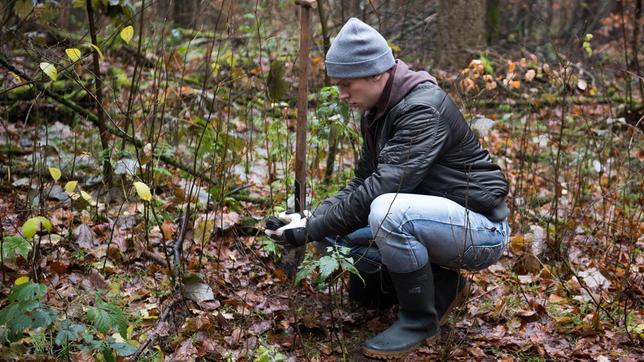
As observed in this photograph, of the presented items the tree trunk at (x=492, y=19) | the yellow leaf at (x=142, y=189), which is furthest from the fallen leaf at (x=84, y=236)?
the tree trunk at (x=492, y=19)

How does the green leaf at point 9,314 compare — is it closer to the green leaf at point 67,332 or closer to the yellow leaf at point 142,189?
the green leaf at point 67,332

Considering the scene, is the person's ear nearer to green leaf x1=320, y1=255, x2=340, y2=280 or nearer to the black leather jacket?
the black leather jacket

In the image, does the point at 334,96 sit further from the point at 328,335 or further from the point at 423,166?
the point at 328,335

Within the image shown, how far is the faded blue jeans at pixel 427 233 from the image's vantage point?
9.52 ft

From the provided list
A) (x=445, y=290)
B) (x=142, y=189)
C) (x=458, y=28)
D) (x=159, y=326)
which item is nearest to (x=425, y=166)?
(x=445, y=290)

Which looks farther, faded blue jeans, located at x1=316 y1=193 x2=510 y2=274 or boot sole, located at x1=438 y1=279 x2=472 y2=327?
boot sole, located at x1=438 y1=279 x2=472 y2=327

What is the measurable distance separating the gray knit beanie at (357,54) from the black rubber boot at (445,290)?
3.21ft

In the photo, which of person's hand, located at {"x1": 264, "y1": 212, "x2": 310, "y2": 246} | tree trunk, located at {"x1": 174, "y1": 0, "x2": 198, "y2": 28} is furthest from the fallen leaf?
tree trunk, located at {"x1": 174, "y1": 0, "x2": 198, "y2": 28}

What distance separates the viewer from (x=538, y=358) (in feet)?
10.1

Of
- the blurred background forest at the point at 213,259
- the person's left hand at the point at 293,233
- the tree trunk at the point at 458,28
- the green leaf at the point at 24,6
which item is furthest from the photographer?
the tree trunk at the point at 458,28

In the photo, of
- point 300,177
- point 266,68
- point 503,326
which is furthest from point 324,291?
point 266,68

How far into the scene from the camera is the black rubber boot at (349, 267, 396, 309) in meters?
3.42

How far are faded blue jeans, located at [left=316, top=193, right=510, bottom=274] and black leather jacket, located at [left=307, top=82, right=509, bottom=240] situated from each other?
0.06m

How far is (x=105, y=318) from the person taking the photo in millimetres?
2383
